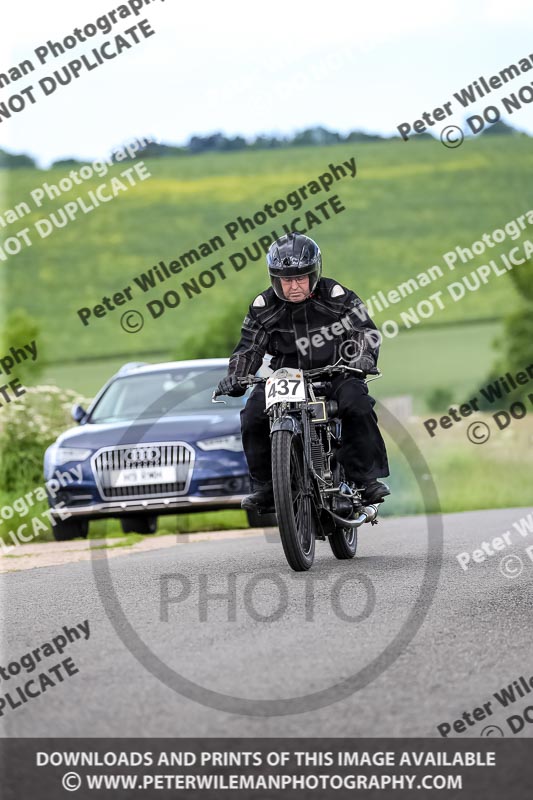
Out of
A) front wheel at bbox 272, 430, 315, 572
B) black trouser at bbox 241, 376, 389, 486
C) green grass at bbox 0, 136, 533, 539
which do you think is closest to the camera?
front wheel at bbox 272, 430, 315, 572

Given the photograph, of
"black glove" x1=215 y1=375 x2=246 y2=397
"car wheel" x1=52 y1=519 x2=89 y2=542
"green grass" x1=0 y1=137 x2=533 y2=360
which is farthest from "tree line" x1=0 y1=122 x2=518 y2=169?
"black glove" x1=215 y1=375 x2=246 y2=397

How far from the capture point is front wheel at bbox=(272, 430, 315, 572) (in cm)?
793

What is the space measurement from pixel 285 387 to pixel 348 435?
804 millimetres

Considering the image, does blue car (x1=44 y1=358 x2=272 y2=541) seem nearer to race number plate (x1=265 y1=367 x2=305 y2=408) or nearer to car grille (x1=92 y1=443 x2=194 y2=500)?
car grille (x1=92 y1=443 x2=194 y2=500)

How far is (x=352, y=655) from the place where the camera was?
5.88 m

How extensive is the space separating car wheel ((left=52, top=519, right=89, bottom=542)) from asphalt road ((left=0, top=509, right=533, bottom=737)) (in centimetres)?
338

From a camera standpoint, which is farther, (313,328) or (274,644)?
(313,328)

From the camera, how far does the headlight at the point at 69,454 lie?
1303 centimetres

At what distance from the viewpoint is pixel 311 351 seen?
8.98 metres

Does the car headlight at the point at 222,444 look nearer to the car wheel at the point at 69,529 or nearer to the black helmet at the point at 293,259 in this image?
the car wheel at the point at 69,529

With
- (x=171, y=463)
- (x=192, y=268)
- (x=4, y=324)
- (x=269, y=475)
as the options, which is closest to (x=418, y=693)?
(x=269, y=475)

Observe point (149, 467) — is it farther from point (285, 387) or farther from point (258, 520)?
point (285, 387)

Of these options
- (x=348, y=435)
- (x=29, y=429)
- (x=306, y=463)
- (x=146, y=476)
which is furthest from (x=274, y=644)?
(x=29, y=429)
